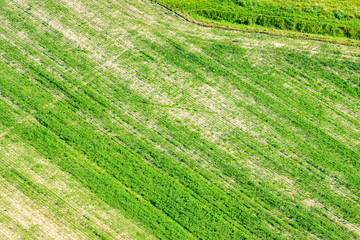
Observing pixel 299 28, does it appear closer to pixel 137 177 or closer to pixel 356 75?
pixel 356 75

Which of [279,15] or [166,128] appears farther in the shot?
[279,15]

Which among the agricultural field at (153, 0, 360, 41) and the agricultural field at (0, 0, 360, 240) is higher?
the agricultural field at (153, 0, 360, 41)

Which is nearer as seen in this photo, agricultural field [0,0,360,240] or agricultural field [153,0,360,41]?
agricultural field [0,0,360,240]

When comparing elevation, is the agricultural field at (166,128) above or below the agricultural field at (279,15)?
below

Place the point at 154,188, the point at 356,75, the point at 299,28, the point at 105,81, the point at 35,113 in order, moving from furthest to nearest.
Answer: the point at 299,28 < the point at 356,75 < the point at 105,81 < the point at 35,113 < the point at 154,188

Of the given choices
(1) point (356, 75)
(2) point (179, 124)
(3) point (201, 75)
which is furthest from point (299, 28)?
(2) point (179, 124)
